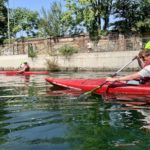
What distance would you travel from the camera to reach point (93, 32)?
41.3 m

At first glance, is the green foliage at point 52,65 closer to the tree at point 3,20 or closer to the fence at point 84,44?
the fence at point 84,44

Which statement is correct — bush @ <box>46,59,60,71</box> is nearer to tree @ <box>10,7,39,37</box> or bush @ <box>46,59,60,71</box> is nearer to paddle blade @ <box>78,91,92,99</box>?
paddle blade @ <box>78,91,92,99</box>

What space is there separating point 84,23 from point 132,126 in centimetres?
3497

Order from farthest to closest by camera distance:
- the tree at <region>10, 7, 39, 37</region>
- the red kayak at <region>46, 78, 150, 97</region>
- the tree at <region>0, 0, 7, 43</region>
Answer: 1. the tree at <region>10, 7, 39, 37</region>
2. the tree at <region>0, 0, 7, 43</region>
3. the red kayak at <region>46, 78, 150, 97</region>

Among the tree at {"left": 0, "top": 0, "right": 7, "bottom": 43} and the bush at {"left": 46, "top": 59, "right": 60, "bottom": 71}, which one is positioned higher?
the tree at {"left": 0, "top": 0, "right": 7, "bottom": 43}

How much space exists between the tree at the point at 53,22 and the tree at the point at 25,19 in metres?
14.3

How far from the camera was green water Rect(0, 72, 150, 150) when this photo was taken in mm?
6566

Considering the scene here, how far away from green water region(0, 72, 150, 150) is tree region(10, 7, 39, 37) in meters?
51.6

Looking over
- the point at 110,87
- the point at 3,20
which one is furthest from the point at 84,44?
the point at 110,87

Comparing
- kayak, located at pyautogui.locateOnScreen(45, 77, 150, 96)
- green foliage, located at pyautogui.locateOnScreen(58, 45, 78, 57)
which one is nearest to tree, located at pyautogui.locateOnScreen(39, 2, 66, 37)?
green foliage, located at pyautogui.locateOnScreen(58, 45, 78, 57)

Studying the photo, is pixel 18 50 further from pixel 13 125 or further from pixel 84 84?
pixel 13 125

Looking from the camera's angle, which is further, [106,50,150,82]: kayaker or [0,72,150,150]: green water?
[106,50,150,82]: kayaker

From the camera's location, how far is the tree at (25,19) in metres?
62.7

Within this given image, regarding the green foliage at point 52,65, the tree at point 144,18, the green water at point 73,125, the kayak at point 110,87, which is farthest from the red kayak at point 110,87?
the tree at point 144,18
